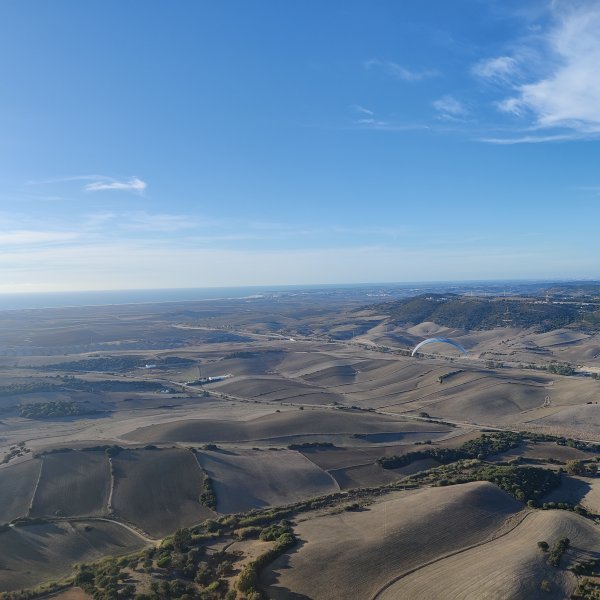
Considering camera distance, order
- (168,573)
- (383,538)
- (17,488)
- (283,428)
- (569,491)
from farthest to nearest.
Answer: (283,428)
(17,488)
(569,491)
(383,538)
(168,573)

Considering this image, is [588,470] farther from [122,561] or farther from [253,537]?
[122,561]

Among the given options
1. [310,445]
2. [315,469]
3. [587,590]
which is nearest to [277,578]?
[587,590]

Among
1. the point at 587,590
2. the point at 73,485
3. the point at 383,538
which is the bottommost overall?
the point at 73,485

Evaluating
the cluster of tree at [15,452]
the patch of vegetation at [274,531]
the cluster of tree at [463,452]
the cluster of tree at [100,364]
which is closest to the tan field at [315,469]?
the cluster of tree at [15,452]

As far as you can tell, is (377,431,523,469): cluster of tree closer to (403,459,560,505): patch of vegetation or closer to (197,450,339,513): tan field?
(403,459,560,505): patch of vegetation

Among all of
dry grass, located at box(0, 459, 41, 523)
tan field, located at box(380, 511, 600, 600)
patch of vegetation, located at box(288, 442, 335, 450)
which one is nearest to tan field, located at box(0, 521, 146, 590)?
dry grass, located at box(0, 459, 41, 523)

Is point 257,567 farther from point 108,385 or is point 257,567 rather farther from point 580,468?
point 108,385

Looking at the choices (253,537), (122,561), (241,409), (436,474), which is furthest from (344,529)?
(241,409)
